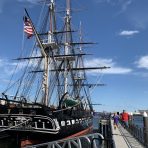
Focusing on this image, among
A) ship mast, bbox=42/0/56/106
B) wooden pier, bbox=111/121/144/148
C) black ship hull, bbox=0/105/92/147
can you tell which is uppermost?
ship mast, bbox=42/0/56/106

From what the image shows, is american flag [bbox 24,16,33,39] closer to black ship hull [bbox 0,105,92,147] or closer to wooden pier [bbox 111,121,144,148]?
black ship hull [bbox 0,105,92,147]

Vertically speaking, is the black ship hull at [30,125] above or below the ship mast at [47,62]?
below

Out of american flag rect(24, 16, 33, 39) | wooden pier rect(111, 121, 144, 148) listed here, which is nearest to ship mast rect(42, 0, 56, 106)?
american flag rect(24, 16, 33, 39)

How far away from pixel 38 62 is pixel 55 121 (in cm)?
2386

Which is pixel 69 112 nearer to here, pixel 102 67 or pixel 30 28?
pixel 30 28

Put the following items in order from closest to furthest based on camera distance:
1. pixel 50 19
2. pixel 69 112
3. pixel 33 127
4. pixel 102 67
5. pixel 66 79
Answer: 1. pixel 33 127
2. pixel 69 112
3. pixel 50 19
4. pixel 66 79
5. pixel 102 67

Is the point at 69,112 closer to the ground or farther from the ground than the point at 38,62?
closer to the ground

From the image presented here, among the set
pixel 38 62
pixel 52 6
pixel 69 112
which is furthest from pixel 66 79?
pixel 69 112

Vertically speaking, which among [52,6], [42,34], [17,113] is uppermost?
[52,6]

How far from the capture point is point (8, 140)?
24.9 meters

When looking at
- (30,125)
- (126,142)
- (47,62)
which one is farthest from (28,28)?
(126,142)

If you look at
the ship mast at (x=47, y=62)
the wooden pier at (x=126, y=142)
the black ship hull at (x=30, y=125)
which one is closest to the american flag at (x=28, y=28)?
the ship mast at (x=47, y=62)

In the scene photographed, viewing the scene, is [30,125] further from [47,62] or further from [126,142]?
[47,62]

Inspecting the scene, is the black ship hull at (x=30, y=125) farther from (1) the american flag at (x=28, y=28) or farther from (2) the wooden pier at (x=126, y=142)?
(1) the american flag at (x=28, y=28)
